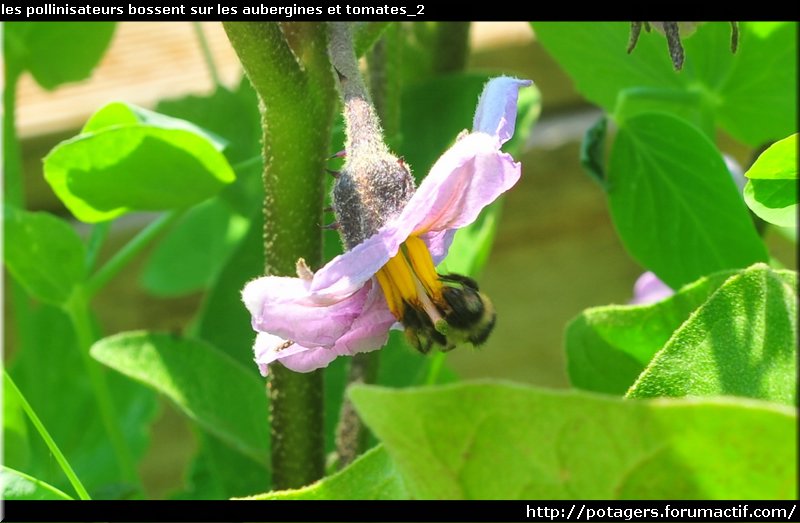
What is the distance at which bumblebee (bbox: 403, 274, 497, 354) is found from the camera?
0.23 meters

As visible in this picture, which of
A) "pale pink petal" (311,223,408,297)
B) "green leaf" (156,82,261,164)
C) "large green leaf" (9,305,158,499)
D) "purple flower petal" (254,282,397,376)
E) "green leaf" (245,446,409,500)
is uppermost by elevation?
"green leaf" (156,82,261,164)

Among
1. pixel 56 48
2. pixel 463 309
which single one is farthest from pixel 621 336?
pixel 56 48

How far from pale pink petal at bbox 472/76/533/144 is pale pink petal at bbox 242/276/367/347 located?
5 centimetres

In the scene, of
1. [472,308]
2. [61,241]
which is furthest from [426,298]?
[61,241]

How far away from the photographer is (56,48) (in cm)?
42

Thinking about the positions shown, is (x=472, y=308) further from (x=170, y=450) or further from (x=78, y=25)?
(x=170, y=450)

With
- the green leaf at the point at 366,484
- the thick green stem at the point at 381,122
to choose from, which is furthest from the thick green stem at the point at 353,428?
the green leaf at the point at 366,484

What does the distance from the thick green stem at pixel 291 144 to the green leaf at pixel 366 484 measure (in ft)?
0.25

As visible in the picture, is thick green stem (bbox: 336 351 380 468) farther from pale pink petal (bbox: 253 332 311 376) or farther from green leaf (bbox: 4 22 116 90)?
green leaf (bbox: 4 22 116 90)

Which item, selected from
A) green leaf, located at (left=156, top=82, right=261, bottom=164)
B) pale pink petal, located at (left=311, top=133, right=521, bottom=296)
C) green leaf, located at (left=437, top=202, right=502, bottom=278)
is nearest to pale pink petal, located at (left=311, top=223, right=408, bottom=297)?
pale pink petal, located at (left=311, top=133, right=521, bottom=296)

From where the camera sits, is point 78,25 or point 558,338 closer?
point 78,25

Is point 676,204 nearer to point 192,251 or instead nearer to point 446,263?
point 446,263

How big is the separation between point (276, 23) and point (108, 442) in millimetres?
271

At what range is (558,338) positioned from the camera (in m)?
0.78
